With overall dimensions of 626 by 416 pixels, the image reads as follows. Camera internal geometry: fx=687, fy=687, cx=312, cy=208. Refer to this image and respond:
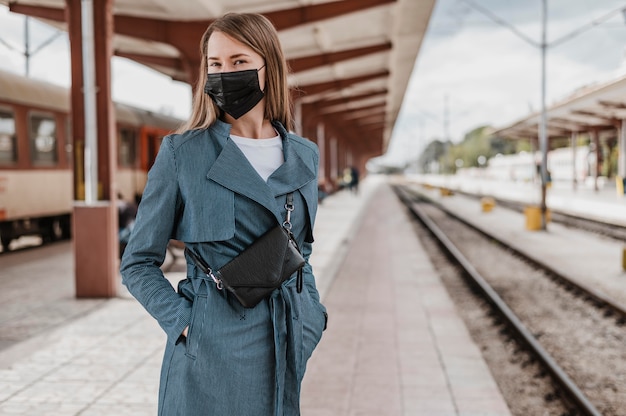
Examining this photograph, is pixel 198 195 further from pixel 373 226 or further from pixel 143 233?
pixel 373 226

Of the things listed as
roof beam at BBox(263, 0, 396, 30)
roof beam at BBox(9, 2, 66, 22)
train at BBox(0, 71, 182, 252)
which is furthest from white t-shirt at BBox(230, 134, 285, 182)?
roof beam at BBox(263, 0, 396, 30)

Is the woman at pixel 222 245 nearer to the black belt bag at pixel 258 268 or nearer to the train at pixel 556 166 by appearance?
the black belt bag at pixel 258 268

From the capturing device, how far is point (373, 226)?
21562 millimetres

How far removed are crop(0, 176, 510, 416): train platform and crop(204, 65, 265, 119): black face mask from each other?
9.71 ft

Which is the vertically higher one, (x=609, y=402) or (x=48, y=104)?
(x=48, y=104)

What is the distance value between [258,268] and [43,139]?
13.4 m

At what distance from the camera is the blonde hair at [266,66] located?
1.92 m

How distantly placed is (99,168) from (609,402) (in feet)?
19.9

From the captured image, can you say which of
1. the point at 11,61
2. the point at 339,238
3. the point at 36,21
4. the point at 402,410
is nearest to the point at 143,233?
the point at 402,410

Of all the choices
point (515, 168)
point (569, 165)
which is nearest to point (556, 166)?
point (569, 165)

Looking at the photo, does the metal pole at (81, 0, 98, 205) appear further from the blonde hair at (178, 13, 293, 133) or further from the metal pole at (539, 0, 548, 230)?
the metal pole at (539, 0, 548, 230)

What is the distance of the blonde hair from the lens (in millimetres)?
1918

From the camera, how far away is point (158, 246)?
186 centimetres

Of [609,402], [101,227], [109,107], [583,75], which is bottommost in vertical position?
[609,402]
